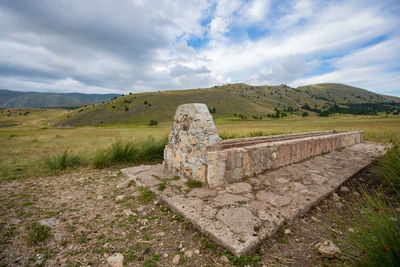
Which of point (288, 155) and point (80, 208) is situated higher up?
point (288, 155)

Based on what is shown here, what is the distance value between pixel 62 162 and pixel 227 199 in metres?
5.54

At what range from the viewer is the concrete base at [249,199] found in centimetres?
242

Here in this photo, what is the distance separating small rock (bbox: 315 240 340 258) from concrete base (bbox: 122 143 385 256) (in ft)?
1.68

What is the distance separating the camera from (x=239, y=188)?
147 inches

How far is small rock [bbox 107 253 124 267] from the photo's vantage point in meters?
2.09

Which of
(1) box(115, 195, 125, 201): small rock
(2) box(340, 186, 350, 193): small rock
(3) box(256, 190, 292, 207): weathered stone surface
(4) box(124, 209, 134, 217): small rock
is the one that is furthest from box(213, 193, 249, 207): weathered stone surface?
(2) box(340, 186, 350, 193): small rock

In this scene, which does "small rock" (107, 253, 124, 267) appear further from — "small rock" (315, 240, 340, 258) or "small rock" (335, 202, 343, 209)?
"small rock" (335, 202, 343, 209)

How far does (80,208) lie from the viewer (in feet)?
11.2

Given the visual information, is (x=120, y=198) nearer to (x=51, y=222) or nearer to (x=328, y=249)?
(x=51, y=222)

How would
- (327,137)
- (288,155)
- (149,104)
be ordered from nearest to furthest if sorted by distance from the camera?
(288,155)
(327,137)
(149,104)

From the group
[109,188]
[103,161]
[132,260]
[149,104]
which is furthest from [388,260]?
[149,104]

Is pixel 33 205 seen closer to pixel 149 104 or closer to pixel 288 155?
pixel 288 155

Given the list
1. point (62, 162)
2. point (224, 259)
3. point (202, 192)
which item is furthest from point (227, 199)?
point (62, 162)

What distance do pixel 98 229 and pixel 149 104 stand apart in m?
72.4
